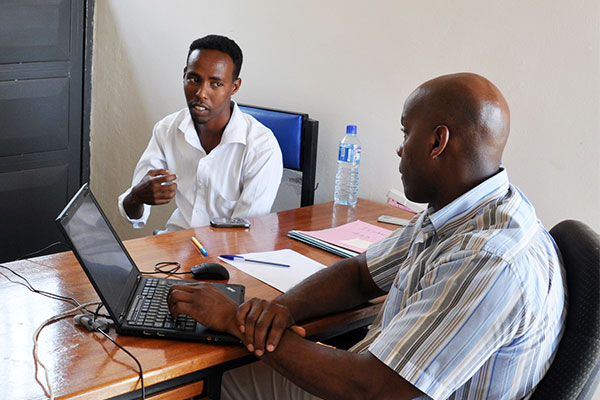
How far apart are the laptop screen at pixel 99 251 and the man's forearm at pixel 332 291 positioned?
0.36 meters

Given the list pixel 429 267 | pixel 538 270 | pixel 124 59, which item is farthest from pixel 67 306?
pixel 124 59

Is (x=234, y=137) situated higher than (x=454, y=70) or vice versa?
(x=454, y=70)

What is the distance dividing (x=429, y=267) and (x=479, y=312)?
176mm

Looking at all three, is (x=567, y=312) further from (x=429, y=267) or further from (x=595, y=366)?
(x=429, y=267)

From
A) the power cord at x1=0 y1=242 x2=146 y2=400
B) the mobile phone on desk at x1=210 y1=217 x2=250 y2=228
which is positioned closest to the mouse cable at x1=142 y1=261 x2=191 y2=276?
the power cord at x1=0 y1=242 x2=146 y2=400

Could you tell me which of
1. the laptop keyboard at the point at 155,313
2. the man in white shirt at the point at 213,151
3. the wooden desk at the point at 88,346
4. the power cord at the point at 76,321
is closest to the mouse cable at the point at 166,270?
the wooden desk at the point at 88,346

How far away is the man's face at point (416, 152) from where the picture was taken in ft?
4.23

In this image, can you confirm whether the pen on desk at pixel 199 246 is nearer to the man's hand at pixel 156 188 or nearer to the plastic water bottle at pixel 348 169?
the man's hand at pixel 156 188

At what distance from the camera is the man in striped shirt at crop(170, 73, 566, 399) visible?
1095 mm

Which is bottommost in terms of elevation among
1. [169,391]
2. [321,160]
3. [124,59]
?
[169,391]

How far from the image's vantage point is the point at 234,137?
2.43 metres

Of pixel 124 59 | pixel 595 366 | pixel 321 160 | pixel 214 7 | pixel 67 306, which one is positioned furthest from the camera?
pixel 124 59

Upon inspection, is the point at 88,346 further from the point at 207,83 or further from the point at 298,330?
the point at 207,83

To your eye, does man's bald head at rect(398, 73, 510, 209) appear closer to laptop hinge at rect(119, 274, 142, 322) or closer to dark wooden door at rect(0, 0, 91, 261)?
laptop hinge at rect(119, 274, 142, 322)
